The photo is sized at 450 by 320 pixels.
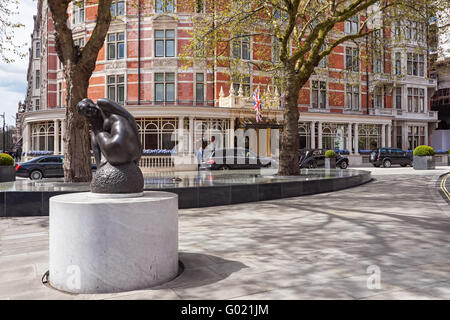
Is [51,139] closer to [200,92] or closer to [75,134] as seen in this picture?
[200,92]

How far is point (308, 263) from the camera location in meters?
4.59

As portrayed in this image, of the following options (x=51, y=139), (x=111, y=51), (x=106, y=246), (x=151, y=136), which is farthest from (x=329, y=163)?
(x=106, y=246)

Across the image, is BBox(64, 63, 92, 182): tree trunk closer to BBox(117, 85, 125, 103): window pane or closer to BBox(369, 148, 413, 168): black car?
BBox(117, 85, 125, 103): window pane

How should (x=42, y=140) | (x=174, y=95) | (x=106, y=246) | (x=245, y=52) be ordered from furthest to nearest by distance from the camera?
(x=245, y=52) → (x=42, y=140) → (x=174, y=95) → (x=106, y=246)

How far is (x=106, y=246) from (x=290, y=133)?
10.9m

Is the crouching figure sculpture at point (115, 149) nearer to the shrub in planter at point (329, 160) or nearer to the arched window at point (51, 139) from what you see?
the shrub in planter at point (329, 160)

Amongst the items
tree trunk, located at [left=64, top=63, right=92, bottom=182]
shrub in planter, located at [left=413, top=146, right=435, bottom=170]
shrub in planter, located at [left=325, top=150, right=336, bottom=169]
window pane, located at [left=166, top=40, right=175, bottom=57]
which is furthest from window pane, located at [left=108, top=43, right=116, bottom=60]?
shrub in planter, located at [left=413, top=146, right=435, bottom=170]

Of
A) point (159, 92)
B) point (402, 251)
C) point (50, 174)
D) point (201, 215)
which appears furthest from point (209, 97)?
point (402, 251)

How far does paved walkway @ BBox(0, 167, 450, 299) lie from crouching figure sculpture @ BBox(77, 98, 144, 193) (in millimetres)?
1218

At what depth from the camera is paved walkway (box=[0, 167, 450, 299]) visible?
3.67 metres

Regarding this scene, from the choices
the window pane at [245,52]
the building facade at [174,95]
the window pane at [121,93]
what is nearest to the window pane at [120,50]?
the building facade at [174,95]

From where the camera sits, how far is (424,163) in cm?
2500

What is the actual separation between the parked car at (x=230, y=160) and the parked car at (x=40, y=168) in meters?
6.72

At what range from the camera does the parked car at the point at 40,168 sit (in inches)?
756
